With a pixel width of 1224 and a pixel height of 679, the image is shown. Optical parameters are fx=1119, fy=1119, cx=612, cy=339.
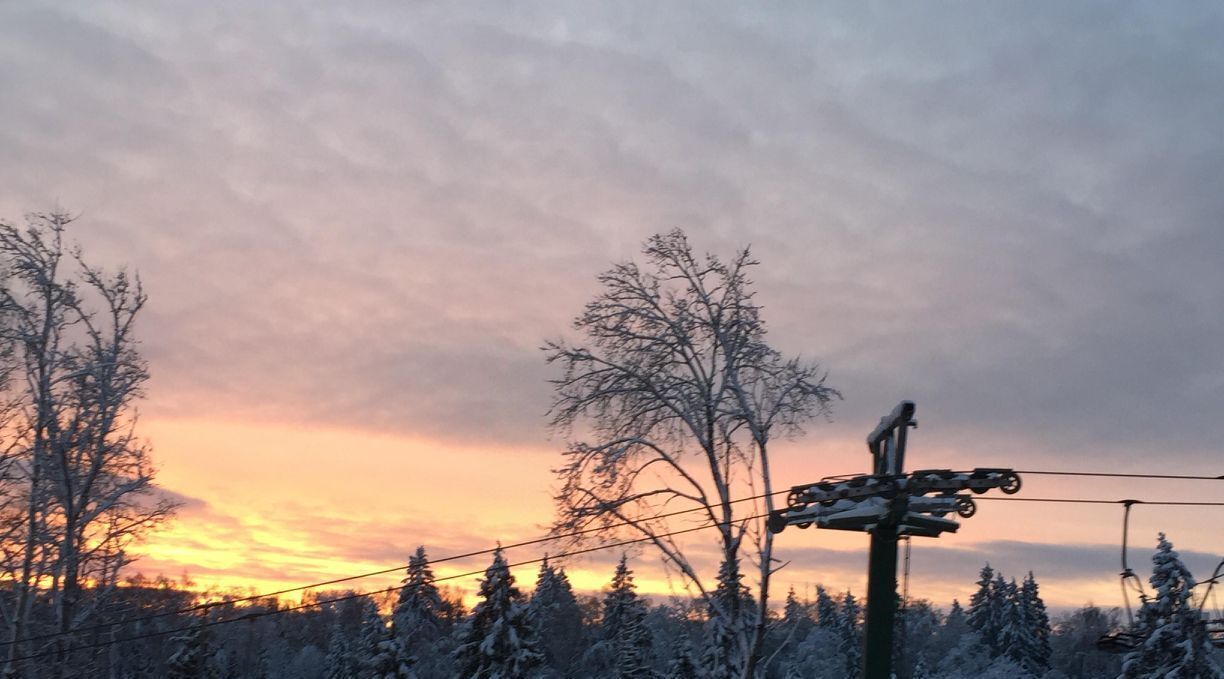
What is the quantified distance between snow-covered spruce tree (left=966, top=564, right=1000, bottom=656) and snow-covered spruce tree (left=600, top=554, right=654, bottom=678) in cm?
4873

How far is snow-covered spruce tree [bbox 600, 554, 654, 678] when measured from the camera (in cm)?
6341

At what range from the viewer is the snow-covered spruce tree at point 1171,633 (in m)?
41.0

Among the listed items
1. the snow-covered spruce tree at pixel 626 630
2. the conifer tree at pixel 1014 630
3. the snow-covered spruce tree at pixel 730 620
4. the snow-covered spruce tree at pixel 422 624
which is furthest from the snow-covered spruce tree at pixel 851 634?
the snow-covered spruce tree at pixel 730 620

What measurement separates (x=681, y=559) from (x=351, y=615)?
96.4 meters

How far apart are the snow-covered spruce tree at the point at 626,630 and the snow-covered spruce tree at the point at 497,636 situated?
5.80 m

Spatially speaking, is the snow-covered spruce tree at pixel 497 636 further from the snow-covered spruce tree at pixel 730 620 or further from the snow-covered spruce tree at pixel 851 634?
the snow-covered spruce tree at pixel 851 634

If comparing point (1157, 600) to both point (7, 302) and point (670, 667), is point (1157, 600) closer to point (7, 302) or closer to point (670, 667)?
point (670, 667)

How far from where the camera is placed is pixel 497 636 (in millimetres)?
51812

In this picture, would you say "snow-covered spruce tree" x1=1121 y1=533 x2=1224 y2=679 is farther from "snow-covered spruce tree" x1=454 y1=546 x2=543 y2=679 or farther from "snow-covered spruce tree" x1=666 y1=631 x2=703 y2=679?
"snow-covered spruce tree" x1=454 y1=546 x2=543 y2=679

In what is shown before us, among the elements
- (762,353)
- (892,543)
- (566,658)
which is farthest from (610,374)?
(566,658)

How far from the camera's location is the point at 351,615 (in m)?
112

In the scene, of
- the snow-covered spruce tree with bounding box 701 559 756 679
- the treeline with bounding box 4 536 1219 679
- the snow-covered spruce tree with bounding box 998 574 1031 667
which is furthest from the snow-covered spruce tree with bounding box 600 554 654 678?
the snow-covered spruce tree with bounding box 998 574 1031 667

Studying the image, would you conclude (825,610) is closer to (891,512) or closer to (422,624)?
(422,624)

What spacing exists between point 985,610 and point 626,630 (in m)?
69.5
